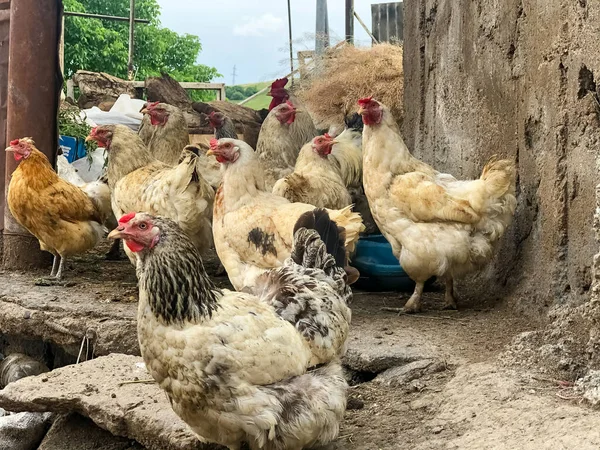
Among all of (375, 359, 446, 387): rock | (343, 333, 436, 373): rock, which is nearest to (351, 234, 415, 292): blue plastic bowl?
(343, 333, 436, 373): rock

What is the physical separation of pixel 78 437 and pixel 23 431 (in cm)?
41

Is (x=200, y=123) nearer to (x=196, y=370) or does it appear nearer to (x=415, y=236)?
(x=415, y=236)

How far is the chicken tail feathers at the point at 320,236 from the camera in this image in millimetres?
3967

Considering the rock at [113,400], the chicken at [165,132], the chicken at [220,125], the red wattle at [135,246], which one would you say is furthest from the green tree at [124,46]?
the red wattle at [135,246]

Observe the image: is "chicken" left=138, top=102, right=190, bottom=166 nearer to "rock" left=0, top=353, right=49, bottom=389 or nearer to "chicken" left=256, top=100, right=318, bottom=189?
"chicken" left=256, top=100, right=318, bottom=189

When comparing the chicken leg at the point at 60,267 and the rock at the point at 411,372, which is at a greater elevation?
the chicken leg at the point at 60,267

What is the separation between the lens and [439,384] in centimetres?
411

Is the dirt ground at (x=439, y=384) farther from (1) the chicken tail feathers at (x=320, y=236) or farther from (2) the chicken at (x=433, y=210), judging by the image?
(1) the chicken tail feathers at (x=320, y=236)

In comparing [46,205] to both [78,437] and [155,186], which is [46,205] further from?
[78,437]

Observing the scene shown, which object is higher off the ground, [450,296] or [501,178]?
[501,178]

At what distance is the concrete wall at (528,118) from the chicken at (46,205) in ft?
10.3

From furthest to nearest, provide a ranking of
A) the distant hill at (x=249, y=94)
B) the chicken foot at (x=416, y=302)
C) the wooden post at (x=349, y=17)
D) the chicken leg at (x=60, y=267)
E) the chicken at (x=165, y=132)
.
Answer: the distant hill at (x=249, y=94)
the wooden post at (x=349, y=17)
the chicken at (x=165, y=132)
the chicken leg at (x=60, y=267)
the chicken foot at (x=416, y=302)

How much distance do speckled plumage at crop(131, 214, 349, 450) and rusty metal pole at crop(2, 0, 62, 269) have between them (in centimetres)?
404

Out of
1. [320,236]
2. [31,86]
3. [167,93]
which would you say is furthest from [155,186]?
[167,93]
